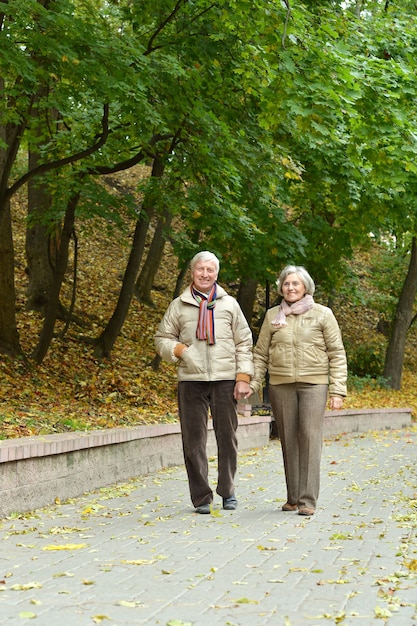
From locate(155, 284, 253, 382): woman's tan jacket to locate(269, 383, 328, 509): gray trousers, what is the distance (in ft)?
1.42

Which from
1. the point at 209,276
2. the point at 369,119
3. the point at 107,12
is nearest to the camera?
the point at 209,276

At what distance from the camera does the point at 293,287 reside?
8219mm

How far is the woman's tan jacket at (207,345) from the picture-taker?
8078 millimetres

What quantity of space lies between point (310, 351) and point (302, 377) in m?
0.22

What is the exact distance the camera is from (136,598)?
15.8ft

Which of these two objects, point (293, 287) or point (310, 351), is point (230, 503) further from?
point (293, 287)

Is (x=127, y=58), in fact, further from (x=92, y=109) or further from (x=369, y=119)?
(x=92, y=109)

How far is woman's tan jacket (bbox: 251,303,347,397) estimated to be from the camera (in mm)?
8172

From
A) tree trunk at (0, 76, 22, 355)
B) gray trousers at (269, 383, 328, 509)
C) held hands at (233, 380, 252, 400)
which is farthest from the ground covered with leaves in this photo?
gray trousers at (269, 383, 328, 509)

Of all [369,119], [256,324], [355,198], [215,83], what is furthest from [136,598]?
[256,324]

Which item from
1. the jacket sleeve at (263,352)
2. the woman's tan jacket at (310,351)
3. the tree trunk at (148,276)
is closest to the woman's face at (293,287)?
the woman's tan jacket at (310,351)

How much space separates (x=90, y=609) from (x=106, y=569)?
963 millimetres

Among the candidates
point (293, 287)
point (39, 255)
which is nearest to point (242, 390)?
point (293, 287)

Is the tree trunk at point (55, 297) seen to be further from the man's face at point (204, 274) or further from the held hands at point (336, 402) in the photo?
the held hands at point (336, 402)
